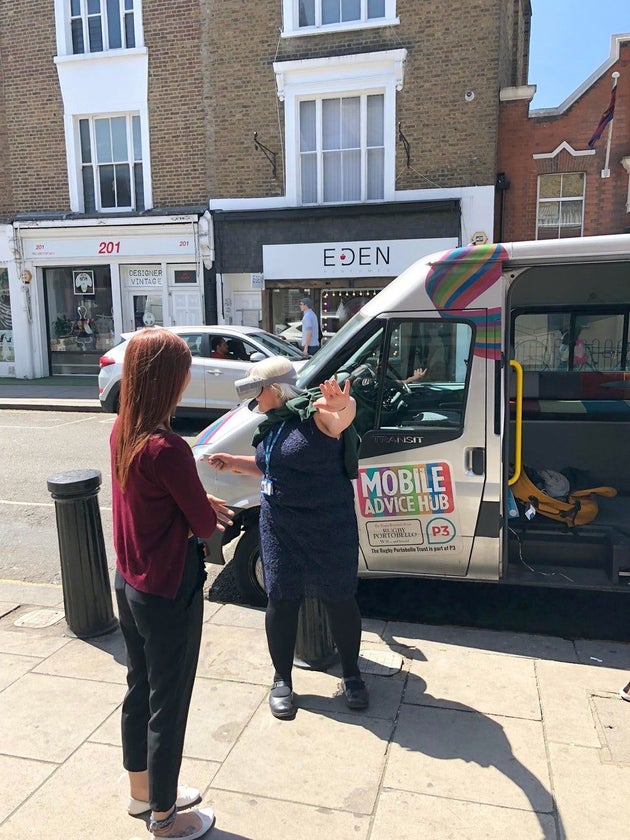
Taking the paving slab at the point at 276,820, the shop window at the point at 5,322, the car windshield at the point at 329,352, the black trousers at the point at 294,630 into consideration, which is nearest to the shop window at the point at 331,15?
the shop window at the point at 5,322

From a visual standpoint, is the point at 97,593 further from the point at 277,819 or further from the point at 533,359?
the point at 533,359

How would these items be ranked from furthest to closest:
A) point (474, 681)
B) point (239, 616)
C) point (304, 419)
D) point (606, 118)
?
point (606, 118)
point (239, 616)
point (474, 681)
point (304, 419)

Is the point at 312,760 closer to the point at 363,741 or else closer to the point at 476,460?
the point at 363,741

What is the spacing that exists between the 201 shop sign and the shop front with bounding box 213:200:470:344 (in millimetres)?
10876

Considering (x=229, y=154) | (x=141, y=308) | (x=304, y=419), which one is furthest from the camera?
(x=141, y=308)

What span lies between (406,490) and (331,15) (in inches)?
543

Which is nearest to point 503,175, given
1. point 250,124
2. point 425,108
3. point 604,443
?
point 425,108

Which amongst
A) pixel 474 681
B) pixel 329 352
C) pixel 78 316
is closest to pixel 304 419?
pixel 329 352

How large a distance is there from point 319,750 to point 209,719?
0.57 meters

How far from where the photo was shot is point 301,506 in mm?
2990

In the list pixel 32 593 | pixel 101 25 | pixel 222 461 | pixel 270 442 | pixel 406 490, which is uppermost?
pixel 101 25

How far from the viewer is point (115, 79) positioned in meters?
15.6

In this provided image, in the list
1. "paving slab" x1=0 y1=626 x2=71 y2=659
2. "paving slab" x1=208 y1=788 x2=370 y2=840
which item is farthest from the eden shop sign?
"paving slab" x1=208 y1=788 x2=370 y2=840

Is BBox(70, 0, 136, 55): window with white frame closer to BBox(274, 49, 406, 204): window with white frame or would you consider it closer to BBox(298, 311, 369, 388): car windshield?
BBox(274, 49, 406, 204): window with white frame
